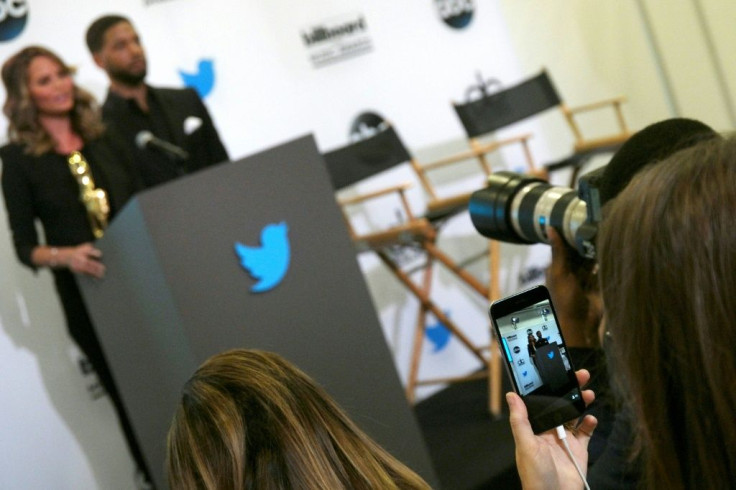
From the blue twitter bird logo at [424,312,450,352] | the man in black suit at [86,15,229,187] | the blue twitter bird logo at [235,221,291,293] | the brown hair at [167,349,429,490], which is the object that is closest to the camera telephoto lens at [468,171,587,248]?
the brown hair at [167,349,429,490]

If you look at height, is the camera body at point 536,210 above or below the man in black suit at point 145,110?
below

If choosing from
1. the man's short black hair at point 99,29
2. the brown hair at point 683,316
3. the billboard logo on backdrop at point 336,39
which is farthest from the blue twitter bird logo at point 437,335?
the brown hair at point 683,316

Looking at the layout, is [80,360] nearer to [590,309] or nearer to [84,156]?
[84,156]

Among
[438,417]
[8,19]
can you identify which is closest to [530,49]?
[438,417]

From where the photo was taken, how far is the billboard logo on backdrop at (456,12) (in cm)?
477

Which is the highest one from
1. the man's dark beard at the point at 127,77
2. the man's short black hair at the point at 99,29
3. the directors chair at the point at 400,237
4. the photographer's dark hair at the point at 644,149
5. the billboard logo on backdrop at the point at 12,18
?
the billboard logo on backdrop at the point at 12,18

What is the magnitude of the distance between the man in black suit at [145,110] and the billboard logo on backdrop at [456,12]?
5.77ft

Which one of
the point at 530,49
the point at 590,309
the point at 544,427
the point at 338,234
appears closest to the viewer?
the point at 544,427

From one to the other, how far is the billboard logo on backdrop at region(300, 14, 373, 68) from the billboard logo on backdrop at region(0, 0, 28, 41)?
119cm

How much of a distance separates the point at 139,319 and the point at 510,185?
1.28m

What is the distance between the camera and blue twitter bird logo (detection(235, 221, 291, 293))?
244cm

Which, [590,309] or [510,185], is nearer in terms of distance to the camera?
[590,309]

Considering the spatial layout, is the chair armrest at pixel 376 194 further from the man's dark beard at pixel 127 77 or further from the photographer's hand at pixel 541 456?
the photographer's hand at pixel 541 456

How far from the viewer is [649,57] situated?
5.26m
